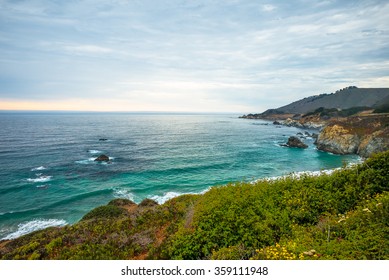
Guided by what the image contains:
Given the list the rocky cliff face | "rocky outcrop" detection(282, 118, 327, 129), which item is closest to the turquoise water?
the rocky cliff face

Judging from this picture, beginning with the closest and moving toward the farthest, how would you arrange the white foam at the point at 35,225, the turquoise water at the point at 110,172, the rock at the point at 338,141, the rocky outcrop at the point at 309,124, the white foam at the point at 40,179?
the white foam at the point at 35,225
the turquoise water at the point at 110,172
the white foam at the point at 40,179
the rock at the point at 338,141
the rocky outcrop at the point at 309,124

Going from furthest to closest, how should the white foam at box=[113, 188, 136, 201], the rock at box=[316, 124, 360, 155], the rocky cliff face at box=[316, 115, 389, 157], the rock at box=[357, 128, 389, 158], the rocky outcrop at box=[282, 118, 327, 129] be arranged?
the rocky outcrop at box=[282, 118, 327, 129], the rock at box=[316, 124, 360, 155], the rocky cliff face at box=[316, 115, 389, 157], the rock at box=[357, 128, 389, 158], the white foam at box=[113, 188, 136, 201]

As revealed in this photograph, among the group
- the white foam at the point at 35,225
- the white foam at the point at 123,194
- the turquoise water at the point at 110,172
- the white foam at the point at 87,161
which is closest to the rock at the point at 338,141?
the turquoise water at the point at 110,172

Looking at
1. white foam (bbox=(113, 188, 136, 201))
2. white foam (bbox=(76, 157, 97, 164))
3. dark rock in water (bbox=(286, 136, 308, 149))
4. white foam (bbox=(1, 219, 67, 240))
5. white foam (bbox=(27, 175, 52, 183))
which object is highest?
dark rock in water (bbox=(286, 136, 308, 149))

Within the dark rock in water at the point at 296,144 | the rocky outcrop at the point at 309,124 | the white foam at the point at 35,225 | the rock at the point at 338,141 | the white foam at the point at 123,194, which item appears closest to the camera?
the white foam at the point at 35,225

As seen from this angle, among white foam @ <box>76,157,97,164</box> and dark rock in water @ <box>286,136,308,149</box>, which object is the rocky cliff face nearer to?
dark rock in water @ <box>286,136,308,149</box>

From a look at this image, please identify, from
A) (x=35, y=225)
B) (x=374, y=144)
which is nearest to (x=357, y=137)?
(x=374, y=144)

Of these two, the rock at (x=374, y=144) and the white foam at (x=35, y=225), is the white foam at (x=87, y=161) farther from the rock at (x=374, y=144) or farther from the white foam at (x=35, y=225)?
the rock at (x=374, y=144)
